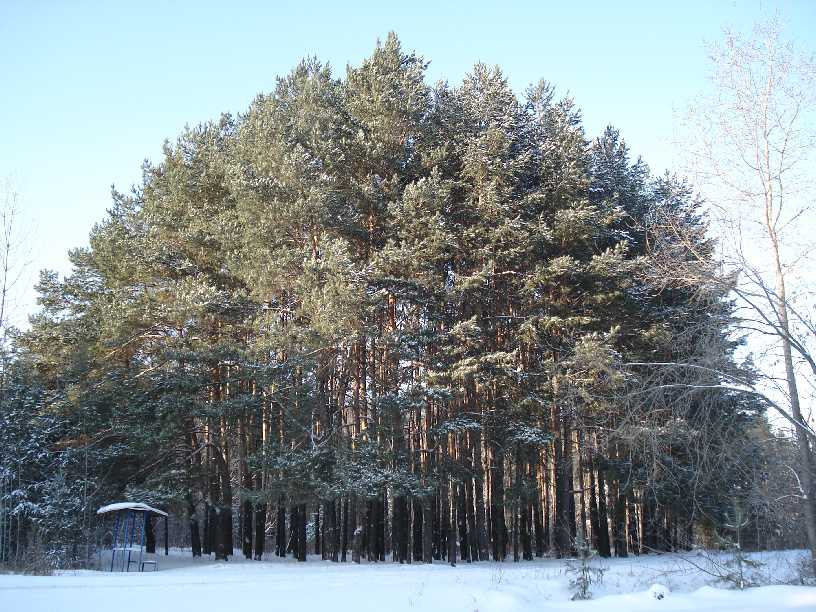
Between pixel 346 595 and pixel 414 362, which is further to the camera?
pixel 414 362

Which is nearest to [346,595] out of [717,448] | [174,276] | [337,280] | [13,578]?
[13,578]

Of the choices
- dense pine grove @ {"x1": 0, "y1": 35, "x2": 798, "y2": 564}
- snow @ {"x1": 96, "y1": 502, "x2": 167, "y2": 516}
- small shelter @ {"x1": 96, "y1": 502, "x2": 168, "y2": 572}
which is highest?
dense pine grove @ {"x1": 0, "y1": 35, "x2": 798, "y2": 564}

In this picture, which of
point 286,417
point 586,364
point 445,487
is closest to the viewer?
point 586,364

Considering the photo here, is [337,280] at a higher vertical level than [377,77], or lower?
lower

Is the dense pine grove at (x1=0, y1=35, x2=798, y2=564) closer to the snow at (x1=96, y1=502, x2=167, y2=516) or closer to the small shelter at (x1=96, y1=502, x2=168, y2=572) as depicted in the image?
the small shelter at (x1=96, y1=502, x2=168, y2=572)

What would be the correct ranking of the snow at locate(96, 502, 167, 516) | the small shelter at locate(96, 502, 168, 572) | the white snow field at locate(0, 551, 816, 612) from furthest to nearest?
the small shelter at locate(96, 502, 168, 572) < the snow at locate(96, 502, 167, 516) < the white snow field at locate(0, 551, 816, 612)

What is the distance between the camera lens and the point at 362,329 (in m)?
18.0

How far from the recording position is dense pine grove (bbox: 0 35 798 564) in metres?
18.5

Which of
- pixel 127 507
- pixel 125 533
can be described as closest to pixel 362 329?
pixel 127 507

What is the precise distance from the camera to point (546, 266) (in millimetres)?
20656

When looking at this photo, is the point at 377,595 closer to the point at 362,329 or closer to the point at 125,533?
the point at 362,329

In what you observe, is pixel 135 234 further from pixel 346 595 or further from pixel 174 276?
pixel 346 595

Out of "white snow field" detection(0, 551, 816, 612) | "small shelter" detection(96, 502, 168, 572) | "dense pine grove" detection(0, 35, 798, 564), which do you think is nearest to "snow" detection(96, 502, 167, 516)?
"small shelter" detection(96, 502, 168, 572)

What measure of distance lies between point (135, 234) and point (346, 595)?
16.0m
